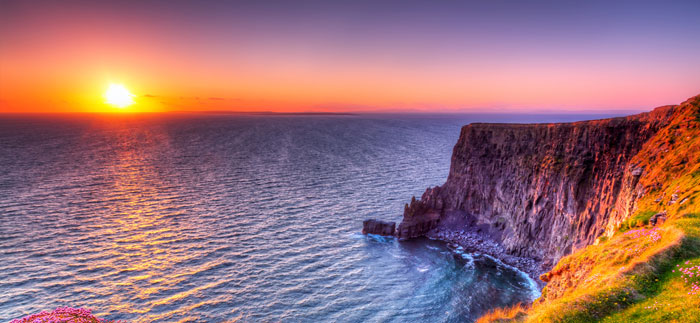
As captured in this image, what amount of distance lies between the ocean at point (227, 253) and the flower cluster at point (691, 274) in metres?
21.4

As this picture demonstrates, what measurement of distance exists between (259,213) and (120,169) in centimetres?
6059

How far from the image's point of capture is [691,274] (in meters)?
19.6

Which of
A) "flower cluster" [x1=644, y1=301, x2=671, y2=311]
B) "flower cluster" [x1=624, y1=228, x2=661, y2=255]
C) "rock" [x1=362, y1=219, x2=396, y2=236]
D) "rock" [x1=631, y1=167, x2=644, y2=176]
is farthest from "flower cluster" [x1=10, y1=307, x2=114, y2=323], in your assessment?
"rock" [x1=631, y1=167, x2=644, y2=176]

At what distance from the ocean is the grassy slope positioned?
15855 mm

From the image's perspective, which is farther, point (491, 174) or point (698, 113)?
point (491, 174)

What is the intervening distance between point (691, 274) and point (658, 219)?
37.3 ft

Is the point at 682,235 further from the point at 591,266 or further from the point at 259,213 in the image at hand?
the point at 259,213

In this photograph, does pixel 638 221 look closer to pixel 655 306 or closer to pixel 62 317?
pixel 655 306

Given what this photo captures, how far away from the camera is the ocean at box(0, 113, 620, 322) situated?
38.7m

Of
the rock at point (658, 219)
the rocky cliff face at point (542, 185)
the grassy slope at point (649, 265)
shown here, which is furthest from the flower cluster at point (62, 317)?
the rocky cliff face at point (542, 185)

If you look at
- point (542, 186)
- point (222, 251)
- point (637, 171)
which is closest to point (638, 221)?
point (637, 171)

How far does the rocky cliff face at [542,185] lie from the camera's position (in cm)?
4378

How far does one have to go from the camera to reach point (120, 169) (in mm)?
101250

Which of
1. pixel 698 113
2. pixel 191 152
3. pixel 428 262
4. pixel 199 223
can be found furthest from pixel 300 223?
pixel 191 152
